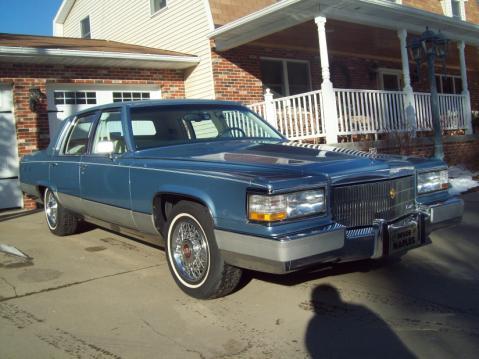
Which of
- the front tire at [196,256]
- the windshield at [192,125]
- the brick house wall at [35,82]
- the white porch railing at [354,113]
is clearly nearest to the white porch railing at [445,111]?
the white porch railing at [354,113]

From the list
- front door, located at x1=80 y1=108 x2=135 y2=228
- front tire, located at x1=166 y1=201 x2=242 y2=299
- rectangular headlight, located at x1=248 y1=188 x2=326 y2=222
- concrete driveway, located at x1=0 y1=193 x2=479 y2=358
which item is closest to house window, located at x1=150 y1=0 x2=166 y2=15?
front door, located at x1=80 y1=108 x2=135 y2=228

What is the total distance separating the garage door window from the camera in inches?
410

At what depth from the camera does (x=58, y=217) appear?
6371 mm

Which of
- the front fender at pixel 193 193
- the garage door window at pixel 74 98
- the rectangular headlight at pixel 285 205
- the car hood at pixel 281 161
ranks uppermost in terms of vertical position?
the garage door window at pixel 74 98

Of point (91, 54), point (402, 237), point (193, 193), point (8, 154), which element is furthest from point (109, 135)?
point (91, 54)

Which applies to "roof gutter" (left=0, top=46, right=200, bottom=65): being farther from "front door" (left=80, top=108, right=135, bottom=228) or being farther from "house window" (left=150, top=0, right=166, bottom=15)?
"front door" (left=80, top=108, right=135, bottom=228)

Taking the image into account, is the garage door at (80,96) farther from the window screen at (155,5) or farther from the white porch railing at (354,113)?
the window screen at (155,5)

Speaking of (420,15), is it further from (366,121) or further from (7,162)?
(7,162)

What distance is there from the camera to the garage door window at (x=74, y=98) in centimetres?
1041

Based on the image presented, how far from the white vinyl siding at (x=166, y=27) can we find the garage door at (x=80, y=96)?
1229 millimetres

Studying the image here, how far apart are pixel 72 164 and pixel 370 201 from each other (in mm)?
3377

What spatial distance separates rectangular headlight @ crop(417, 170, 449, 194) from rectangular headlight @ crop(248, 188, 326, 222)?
4.19 ft

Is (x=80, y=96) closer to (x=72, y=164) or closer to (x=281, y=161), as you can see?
(x=72, y=164)

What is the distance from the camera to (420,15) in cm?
1132
